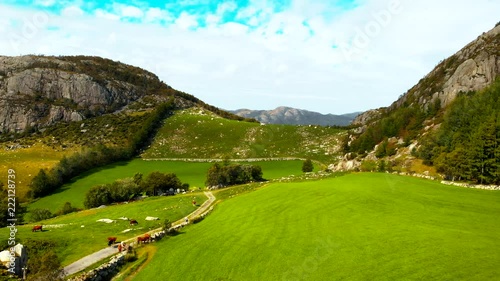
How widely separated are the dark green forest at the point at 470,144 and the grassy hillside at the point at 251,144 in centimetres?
6111

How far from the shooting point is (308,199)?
44188 mm

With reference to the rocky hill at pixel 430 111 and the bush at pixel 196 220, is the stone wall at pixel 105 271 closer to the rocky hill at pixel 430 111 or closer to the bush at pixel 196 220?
the bush at pixel 196 220

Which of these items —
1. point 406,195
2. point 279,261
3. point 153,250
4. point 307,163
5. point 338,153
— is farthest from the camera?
point 338,153

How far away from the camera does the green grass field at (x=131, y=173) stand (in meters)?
102

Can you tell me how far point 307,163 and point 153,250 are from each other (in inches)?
3373

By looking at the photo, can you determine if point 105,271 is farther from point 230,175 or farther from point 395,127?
point 395,127

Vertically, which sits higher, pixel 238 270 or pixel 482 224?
pixel 482 224

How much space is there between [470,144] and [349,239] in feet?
176

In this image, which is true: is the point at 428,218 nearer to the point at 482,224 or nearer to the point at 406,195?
the point at 482,224

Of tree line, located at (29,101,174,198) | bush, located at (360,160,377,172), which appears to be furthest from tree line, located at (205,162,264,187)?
tree line, located at (29,101,174,198)

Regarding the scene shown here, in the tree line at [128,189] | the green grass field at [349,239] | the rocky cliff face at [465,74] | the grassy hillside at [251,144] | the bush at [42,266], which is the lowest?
the tree line at [128,189]

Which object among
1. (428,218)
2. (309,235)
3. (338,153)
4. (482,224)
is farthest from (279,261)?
(338,153)

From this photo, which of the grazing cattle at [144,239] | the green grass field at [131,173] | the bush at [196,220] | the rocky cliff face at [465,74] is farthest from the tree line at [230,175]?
the rocky cliff face at [465,74]

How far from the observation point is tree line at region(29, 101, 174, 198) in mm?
109500
